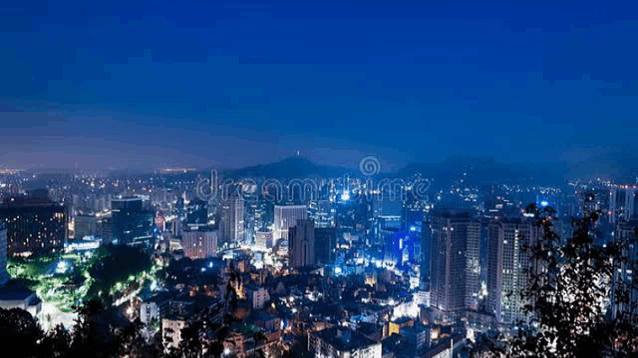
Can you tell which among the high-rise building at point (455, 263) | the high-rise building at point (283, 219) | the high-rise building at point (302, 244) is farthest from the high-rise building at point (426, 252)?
the high-rise building at point (283, 219)

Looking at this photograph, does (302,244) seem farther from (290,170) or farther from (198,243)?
(290,170)

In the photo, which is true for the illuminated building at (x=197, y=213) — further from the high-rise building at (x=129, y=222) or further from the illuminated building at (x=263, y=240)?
the illuminated building at (x=263, y=240)

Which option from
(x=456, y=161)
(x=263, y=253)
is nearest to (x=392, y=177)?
(x=456, y=161)

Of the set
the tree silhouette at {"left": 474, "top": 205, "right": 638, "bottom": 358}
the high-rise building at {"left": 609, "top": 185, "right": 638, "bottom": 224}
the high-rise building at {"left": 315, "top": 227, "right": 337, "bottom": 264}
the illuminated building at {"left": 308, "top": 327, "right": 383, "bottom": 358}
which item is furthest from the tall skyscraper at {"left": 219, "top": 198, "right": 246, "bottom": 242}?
the tree silhouette at {"left": 474, "top": 205, "right": 638, "bottom": 358}

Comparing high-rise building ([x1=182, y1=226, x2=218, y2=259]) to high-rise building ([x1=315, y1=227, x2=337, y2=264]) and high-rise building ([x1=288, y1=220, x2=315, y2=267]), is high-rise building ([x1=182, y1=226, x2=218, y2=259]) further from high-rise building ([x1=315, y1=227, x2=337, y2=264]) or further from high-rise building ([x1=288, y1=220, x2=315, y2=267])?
high-rise building ([x1=315, y1=227, x2=337, y2=264])

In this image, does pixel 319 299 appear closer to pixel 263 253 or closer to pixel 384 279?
pixel 384 279
